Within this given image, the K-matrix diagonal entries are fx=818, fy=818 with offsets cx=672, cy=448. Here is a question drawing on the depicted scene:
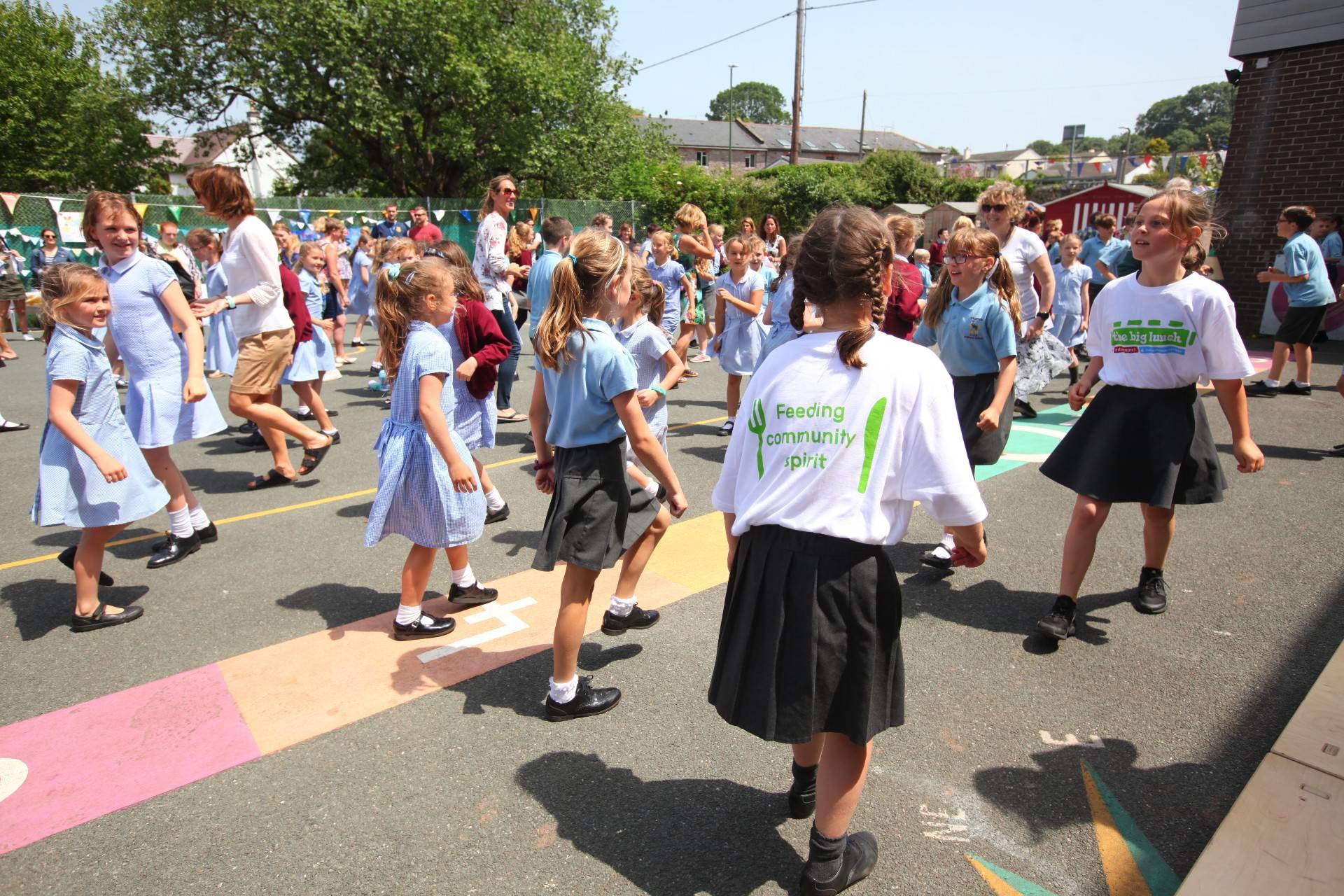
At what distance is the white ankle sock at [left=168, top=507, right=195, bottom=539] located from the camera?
4.79m

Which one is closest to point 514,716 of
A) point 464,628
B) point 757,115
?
point 464,628

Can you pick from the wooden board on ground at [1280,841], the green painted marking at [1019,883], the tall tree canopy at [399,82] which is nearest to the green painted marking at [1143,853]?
the wooden board on ground at [1280,841]

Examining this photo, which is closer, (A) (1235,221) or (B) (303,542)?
(B) (303,542)

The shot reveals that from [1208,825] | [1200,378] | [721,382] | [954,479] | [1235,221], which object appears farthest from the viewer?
[1235,221]

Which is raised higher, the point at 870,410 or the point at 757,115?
the point at 757,115

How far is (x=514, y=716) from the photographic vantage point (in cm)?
318

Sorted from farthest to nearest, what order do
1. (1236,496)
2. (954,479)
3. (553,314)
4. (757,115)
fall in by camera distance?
(757,115)
(1236,496)
(553,314)
(954,479)

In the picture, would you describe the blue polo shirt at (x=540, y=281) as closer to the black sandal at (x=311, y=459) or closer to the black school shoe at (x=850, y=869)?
the black sandal at (x=311, y=459)

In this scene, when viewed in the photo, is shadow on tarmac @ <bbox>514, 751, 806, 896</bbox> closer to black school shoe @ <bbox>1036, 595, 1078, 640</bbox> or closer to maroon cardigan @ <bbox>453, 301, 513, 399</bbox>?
black school shoe @ <bbox>1036, 595, 1078, 640</bbox>

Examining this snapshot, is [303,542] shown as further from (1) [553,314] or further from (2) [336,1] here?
(2) [336,1]

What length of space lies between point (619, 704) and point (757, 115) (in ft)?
547

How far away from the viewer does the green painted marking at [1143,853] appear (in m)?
2.31

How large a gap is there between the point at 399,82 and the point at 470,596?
27978 millimetres

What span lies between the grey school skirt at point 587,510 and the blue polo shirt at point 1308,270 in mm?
8188
